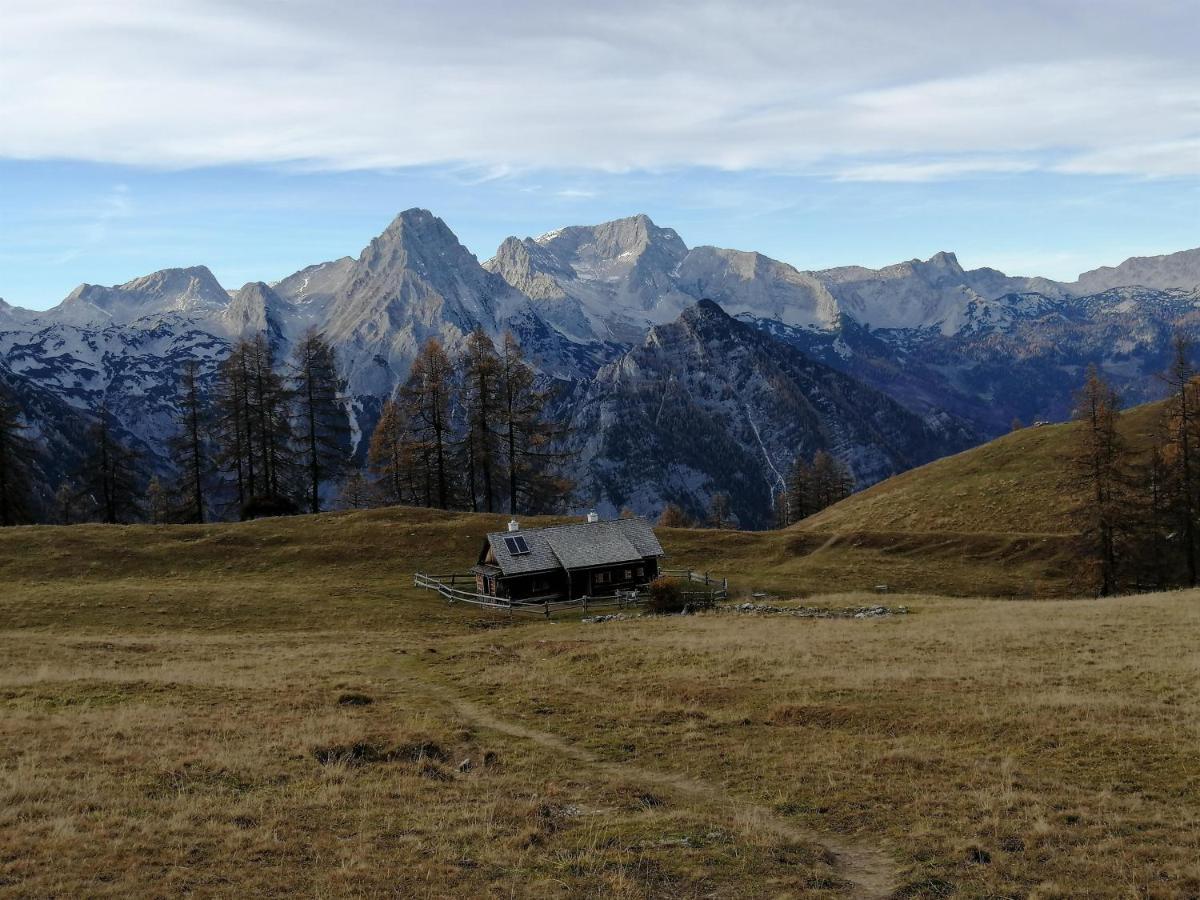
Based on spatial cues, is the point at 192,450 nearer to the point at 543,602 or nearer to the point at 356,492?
the point at 356,492

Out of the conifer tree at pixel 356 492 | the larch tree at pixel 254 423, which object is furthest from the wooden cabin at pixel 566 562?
the conifer tree at pixel 356 492

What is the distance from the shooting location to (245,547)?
59.3 metres

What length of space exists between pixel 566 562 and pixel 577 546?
178cm

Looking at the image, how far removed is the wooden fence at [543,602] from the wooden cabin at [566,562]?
3.87 feet

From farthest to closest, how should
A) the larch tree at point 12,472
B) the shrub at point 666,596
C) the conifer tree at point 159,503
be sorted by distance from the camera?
the conifer tree at point 159,503, the larch tree at point 12,472, the shrub at point 666,596

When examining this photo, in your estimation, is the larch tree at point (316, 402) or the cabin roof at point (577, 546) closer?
the cabin roof at point (577, 546)

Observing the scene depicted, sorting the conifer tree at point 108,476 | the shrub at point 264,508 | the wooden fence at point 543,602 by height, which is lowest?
the wooden fence at point 543,602

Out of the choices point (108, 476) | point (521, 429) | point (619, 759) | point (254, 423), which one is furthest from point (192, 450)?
point (619, 759)

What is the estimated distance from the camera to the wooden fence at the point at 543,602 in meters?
48.9

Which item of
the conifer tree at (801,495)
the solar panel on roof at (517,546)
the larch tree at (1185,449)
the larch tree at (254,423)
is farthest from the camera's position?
the conifer tree at (801,495)

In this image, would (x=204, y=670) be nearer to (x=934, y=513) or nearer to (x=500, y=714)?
(x=500, y=714)

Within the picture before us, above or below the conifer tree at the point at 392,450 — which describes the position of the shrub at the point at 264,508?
below

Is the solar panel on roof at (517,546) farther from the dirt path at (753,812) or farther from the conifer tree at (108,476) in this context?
the conifer tree at (108,476)

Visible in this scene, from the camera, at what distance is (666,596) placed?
156 feet
